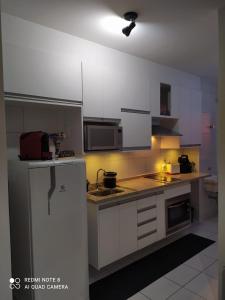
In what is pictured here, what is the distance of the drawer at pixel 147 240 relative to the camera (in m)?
2.48

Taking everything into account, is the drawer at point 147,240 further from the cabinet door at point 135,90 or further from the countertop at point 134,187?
the cabinet door at point 135,90

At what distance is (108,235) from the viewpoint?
2184 millimetres

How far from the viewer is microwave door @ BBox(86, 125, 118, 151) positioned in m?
2.16

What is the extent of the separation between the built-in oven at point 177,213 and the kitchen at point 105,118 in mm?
29

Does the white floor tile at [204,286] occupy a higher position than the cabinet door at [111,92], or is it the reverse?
the cabinet door at [111,92]

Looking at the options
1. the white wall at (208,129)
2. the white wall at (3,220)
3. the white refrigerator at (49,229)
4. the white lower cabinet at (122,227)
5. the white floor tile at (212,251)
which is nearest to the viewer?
the white wall at (3,220)

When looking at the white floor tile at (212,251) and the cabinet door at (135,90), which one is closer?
the cabinet door at (135,90)

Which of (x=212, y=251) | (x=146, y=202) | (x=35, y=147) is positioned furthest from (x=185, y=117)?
(x=35, y=147)

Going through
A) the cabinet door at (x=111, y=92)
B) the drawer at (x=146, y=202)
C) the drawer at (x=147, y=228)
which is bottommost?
the drawer at (x=147, y=228)

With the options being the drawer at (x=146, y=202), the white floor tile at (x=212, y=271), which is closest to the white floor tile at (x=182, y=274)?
the white floor tile at (x=212, y=271)

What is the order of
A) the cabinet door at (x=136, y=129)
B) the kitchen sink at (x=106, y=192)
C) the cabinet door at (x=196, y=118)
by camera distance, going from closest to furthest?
the kitchen sink at (x=106, y=192) < the cabinet door at (x=136, y=129) < the cabinet door at (x=196, y=118)

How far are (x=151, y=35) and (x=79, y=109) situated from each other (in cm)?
106

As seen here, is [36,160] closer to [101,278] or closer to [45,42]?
[45,42]

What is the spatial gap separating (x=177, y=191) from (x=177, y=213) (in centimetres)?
31
